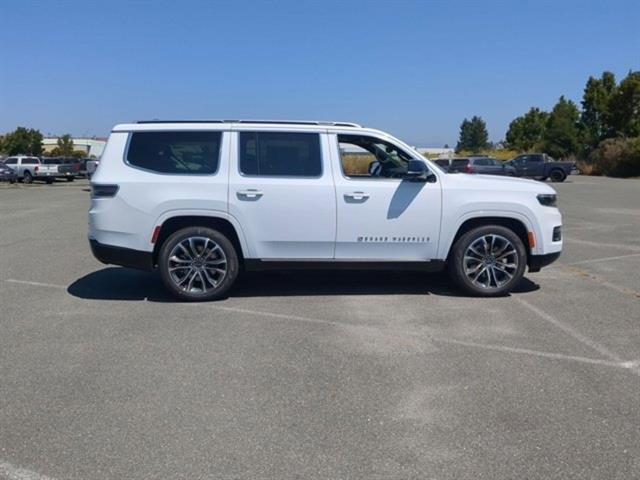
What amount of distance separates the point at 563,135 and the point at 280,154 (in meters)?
59.5

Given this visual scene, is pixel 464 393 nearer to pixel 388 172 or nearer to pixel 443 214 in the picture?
pixel 443 214

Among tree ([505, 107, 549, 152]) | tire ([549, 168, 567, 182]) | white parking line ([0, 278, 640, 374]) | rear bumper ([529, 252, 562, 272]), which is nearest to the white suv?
rear bumper ([529, 252, 562, 272])

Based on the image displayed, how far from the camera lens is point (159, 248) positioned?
22.9ft

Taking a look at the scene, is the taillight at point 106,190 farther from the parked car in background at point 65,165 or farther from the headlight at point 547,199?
the parked car in background at point 65,165

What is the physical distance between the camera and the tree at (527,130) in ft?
257

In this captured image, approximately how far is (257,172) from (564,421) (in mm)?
4153

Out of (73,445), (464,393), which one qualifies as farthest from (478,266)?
(73,445)

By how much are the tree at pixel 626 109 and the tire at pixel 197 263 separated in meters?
52.3

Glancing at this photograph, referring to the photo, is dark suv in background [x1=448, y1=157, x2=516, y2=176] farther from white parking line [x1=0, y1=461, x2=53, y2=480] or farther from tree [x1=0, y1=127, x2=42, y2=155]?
tree [x1=0, y1=127, x2=42, y2=155]

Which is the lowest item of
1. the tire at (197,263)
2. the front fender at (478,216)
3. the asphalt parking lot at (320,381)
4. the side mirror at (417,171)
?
the asphalt parking lot at (320,381)

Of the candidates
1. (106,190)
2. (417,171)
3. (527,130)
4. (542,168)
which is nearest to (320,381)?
(417,171)

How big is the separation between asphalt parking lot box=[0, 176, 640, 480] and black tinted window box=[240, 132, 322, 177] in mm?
1455

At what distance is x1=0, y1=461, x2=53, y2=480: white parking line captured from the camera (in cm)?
329

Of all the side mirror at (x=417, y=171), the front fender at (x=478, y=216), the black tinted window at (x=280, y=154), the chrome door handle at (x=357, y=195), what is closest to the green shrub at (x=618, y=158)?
the front fender at (x=478, y=216)
